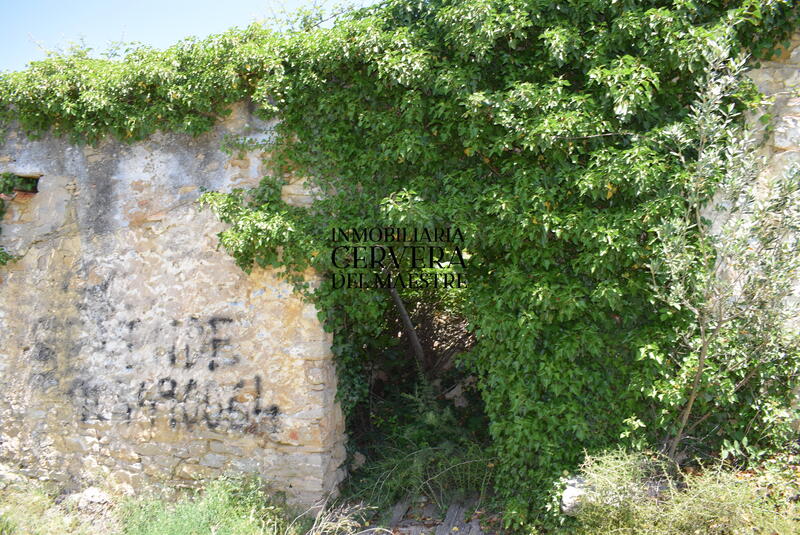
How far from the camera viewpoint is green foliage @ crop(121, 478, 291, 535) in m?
Answer: 3.81

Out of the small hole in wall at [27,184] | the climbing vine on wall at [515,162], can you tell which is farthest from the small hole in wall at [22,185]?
the climbing vine on wall at [515,162]

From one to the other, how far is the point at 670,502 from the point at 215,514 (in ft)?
9.29

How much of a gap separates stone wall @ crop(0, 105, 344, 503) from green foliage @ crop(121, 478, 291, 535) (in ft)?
0.56

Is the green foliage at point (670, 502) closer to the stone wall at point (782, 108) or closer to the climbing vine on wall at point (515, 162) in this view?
the climbing vine on wall at point (515, 162)

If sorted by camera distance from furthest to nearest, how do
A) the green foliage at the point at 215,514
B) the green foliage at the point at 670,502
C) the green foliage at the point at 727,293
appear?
1. the green foliage at the point at 215,514
2. the green foliage at the point at 727,293
3. the green foliage at the point at 670,502

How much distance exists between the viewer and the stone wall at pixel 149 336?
4.36 metres

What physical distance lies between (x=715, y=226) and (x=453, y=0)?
223 cm

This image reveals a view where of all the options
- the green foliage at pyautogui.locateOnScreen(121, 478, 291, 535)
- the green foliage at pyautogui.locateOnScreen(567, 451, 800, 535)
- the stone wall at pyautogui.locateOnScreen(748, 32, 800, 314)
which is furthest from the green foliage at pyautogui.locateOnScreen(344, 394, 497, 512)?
the stone wall at pyautogui.locateOnScreen(748, 32, 800, 314)

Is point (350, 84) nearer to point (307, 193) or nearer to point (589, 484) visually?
point (307, 193)

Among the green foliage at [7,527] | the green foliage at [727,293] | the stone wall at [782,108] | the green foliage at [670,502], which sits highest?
the stone wall at [782,108]

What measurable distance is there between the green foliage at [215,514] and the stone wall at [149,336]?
0.56 ft

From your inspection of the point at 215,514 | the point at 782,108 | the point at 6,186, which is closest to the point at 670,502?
the point at 782,108

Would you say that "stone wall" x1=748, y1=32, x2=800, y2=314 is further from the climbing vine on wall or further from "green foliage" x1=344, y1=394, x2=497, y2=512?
"green foliage" x1=344, y1=394, x2=497, y2=512

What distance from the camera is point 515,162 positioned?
3914 millimetres
